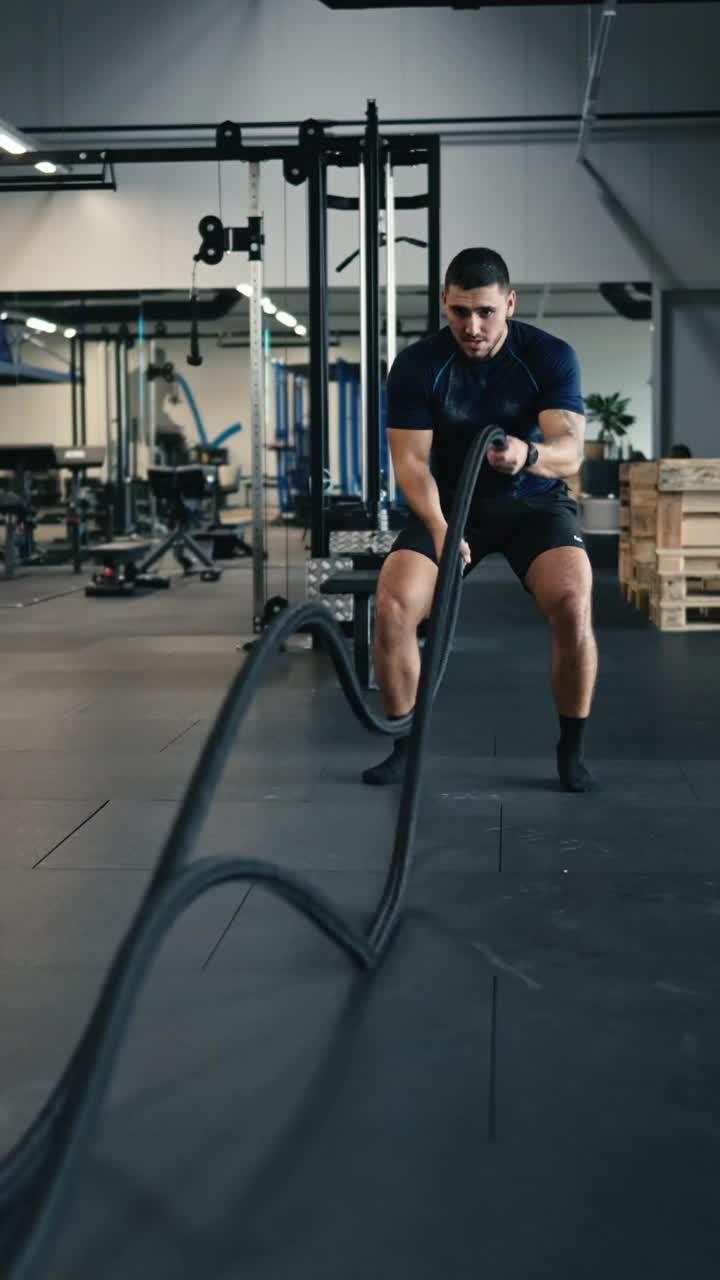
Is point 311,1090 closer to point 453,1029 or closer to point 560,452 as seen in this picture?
point 453,1029

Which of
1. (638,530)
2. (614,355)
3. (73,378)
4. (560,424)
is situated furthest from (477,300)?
(614,355)

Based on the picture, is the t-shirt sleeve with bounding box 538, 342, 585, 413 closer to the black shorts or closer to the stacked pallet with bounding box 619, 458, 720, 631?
the black shorts

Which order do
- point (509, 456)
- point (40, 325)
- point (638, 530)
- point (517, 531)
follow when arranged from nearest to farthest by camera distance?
point (509, 456) < point (517, 531) < point (638, 530) < point (40, 325)

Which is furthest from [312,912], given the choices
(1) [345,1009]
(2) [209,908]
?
(2) [209,908]

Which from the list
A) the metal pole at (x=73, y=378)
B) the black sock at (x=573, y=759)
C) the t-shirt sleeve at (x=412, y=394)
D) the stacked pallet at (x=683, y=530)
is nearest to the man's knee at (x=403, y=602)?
the t-shirt sleeve at (x=412, y=394)

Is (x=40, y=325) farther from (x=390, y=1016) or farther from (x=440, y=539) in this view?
(x=390, y=1016)

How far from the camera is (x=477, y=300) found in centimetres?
324

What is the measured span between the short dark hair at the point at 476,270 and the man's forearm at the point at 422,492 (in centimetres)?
46

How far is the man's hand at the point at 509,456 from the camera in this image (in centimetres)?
297

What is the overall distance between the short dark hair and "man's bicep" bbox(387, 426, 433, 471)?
1.27 feet

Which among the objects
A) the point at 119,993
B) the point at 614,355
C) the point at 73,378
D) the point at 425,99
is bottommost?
the point at 119,993

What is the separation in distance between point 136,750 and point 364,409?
2.21 metres

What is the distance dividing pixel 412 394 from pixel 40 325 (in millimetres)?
10533

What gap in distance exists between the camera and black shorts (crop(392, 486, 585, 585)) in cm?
340
